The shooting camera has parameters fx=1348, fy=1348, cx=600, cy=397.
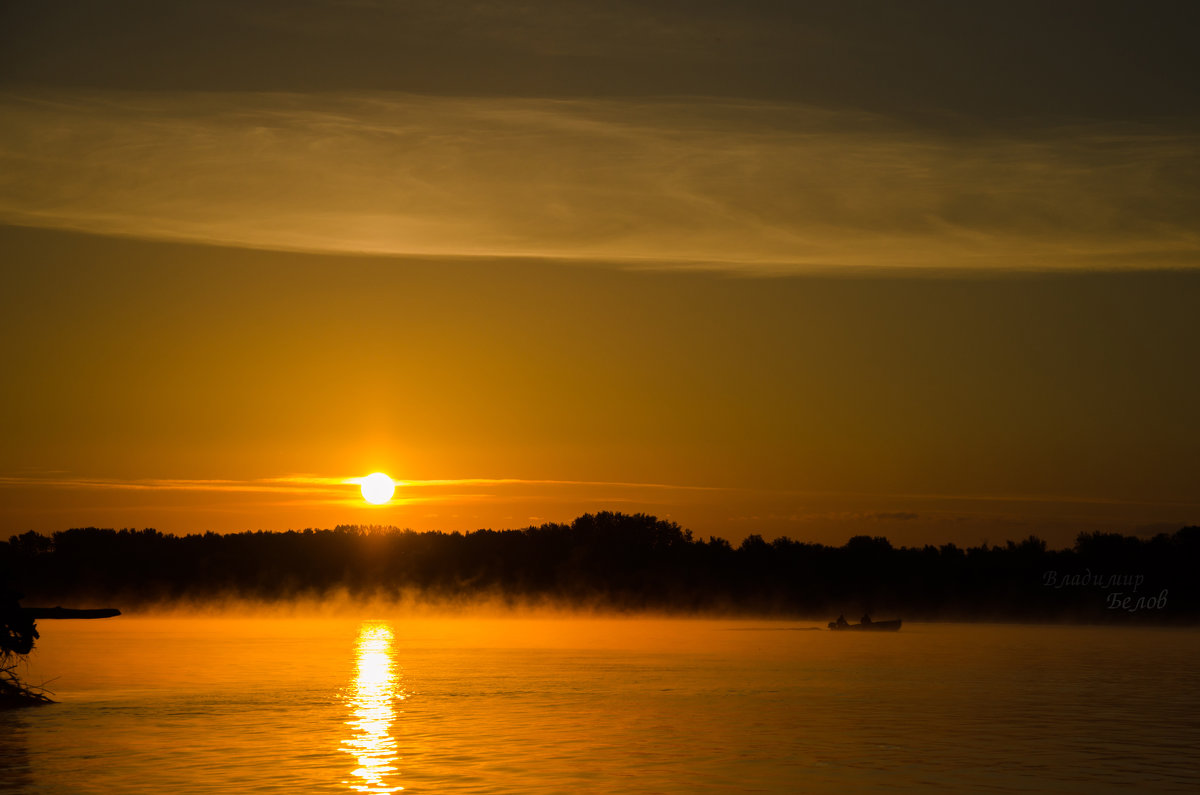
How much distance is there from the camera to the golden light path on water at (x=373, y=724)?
3551 centimetres

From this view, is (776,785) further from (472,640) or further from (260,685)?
(472,640)

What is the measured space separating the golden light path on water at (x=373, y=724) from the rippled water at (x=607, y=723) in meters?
0.18

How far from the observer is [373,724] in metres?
49.2

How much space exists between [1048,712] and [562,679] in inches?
1089

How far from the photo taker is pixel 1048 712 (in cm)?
5422

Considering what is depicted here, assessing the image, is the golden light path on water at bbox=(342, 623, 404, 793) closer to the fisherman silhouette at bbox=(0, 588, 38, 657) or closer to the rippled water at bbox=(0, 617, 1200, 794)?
the rippled water at bbox=(0, 617, 1200, 794)

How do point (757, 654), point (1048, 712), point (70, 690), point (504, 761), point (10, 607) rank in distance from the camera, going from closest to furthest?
point (504, 761)
point (10, 607)
point (1048, 712)
point (70, 690)
point (757, 654)

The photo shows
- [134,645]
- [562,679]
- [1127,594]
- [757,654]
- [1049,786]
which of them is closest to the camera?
[1049,786]

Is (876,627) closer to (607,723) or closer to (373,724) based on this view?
(607,723)

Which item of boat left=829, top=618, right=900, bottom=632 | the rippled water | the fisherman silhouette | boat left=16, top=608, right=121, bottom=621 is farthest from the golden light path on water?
boat left=829, top=618, right=900, bottom=632

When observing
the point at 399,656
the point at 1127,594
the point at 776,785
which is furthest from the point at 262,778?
the point at 1127,594

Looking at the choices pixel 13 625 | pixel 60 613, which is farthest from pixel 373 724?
pixel 60 613

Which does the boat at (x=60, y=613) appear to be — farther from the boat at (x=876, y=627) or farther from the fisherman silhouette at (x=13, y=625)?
the boat at (x=876, y=627)

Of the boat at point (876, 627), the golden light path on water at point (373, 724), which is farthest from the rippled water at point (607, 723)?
the boat at point (876, 627)
